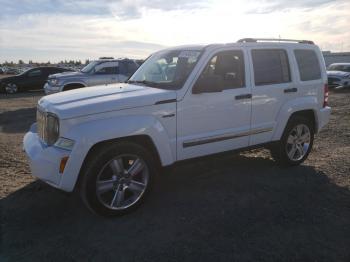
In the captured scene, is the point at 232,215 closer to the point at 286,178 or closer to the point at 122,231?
the point at 122,231

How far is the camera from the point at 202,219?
4.24m

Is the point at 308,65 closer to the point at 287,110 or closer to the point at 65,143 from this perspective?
the point at 287,110

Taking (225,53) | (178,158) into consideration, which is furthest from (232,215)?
(225,53)

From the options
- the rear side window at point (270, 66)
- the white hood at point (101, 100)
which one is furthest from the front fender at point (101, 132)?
the rear side window at point (270, 66)

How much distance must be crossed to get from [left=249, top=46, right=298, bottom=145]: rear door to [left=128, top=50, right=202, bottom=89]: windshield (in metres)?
Result: 1.01

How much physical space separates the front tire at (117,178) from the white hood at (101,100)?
451 millimetres

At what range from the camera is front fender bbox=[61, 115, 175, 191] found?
3895mm

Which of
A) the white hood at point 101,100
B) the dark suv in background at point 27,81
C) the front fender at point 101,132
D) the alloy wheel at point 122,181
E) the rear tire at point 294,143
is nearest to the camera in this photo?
the front fender at point 101,132

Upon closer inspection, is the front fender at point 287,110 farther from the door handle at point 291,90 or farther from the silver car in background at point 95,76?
the silver car in background at point 95,76

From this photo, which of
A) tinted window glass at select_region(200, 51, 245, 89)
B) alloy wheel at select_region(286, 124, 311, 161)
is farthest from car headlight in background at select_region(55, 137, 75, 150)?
alloy wheel at select_region(286, 124, 311, 161)

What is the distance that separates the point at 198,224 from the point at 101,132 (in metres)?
1.49

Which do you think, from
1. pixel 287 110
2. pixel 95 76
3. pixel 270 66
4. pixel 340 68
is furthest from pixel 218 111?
pixel 340 68

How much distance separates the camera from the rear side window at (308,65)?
597 centimetres

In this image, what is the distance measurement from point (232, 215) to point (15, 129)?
7.00 m
